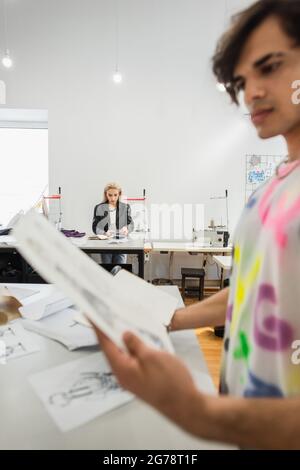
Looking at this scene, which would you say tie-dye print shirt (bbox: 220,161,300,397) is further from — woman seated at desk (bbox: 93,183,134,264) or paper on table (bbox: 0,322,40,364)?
woman seated at desk (bbox: 93,183,134,264)

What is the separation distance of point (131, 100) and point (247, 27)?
4190 millimetres

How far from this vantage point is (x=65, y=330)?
1.06m

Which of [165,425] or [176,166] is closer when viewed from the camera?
[165,425]

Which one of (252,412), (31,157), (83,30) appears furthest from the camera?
(31,157)

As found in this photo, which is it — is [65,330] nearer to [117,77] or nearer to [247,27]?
[247,27]

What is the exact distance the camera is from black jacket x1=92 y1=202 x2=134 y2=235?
4.23 metres

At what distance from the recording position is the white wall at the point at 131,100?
14.3ft

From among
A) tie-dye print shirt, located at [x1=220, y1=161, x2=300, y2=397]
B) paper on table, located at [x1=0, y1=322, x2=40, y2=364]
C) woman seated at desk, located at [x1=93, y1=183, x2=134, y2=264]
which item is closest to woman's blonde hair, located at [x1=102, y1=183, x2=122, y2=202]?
woman seated at desk, located at [x1=93, y1=183, x2=134, y2=264]

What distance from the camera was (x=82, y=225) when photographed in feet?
15.2

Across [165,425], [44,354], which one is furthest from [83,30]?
[165,425]

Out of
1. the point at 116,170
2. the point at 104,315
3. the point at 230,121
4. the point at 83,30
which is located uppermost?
the point at 83,30

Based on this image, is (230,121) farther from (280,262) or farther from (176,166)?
(280,262)

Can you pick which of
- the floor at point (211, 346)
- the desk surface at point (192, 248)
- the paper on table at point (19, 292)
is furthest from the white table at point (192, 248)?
the paper on table at point (19, 292)

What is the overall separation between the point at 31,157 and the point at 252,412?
16.4 feet
